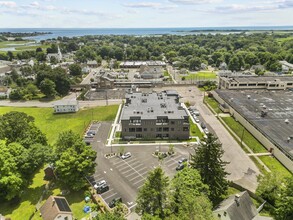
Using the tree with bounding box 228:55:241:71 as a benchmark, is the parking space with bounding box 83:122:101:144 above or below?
below

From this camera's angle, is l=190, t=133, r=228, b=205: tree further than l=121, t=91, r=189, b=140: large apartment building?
No

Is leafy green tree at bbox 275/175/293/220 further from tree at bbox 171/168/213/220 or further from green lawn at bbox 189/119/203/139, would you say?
green lawn at bbox 189/119/203/139

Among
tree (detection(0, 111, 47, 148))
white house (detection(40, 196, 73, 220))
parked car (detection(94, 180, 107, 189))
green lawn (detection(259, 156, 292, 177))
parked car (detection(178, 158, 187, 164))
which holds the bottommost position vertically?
green lawn (detection(259, 156, 292, 177))

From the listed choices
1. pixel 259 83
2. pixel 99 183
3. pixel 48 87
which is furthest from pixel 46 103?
pixel 259 83

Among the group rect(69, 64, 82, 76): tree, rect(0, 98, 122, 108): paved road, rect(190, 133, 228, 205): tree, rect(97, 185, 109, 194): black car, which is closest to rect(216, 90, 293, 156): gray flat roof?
rect(190, 133, 228, 205): tree

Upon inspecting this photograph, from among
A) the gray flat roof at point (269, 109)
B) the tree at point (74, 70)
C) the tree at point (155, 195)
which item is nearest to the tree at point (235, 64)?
the gray flat roof at point (269, 109)

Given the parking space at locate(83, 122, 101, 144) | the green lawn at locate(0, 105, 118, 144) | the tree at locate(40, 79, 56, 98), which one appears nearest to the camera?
the parking space at locate(83, 122, 101, 144)
